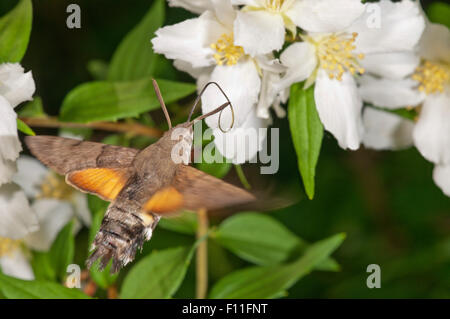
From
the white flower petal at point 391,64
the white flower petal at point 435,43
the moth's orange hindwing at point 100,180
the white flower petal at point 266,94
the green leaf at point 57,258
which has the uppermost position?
the white flower petal at point 435,43

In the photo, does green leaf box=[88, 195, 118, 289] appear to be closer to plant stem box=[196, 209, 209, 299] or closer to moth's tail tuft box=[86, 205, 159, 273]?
plant stem box=[196, 209, 209, 299]

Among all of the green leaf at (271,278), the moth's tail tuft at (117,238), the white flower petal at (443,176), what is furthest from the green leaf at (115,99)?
the white flower petal at (443,176)

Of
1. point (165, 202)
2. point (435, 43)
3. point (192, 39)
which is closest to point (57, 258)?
point (165, 202)

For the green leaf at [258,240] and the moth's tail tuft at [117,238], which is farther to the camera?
the green leaf at [258,240]

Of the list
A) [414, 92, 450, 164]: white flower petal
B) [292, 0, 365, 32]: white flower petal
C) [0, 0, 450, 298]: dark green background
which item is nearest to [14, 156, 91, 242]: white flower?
[0, 0, 450, 298]: dark green background

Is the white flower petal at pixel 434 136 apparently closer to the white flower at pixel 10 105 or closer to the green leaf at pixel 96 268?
the green leaf at pixel 96 268

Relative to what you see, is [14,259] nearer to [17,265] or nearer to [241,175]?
[17,265]
